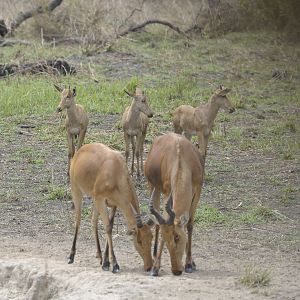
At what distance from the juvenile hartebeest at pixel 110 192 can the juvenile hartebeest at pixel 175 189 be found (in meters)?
0.19

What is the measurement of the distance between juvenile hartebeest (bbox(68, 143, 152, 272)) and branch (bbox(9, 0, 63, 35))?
49.4ft

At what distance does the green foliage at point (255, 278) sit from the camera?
8.59 meters

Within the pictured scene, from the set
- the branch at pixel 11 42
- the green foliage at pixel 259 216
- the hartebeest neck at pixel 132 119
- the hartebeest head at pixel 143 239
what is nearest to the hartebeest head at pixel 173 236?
the hartebeest head at pixel 143 239

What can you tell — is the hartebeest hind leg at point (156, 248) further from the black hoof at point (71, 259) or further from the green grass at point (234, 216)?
the green grass at point (234, 216)

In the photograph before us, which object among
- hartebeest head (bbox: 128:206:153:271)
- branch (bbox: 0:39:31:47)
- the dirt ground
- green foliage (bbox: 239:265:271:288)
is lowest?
the dirt ground

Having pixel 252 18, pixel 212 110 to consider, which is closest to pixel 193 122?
pixel 212 110

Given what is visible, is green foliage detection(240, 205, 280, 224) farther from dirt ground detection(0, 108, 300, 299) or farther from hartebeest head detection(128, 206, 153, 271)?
hartebeest head detection(128, 206, 153, 271)

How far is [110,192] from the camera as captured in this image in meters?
9.09

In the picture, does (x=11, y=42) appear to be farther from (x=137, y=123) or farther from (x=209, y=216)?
(x=209, y=216)

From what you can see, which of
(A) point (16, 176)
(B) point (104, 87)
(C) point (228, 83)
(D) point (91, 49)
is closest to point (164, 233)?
(A) point (16, 176)

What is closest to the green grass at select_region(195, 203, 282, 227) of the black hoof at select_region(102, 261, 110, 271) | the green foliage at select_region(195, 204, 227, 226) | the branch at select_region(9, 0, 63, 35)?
the green foliage at select_region(195, 204, 227, 226)

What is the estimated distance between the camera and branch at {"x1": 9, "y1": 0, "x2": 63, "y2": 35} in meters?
24.0

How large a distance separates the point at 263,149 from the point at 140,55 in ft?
24.9

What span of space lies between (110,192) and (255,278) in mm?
1553
